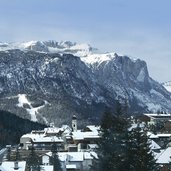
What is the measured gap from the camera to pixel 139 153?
108 feet

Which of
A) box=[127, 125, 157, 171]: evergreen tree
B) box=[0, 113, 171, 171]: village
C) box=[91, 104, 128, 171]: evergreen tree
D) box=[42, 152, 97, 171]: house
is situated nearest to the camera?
box=[127, 125, 157, 171]: evergreen tree

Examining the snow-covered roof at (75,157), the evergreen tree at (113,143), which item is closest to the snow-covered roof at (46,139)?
the snow-covered roof at (75,157)

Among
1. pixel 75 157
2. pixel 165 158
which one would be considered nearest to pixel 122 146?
pixel 165 158

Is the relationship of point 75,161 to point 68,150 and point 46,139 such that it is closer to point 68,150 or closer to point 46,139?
point 68,150

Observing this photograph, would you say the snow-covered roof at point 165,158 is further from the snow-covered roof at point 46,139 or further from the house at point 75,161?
the snow-covered roof at point 46,139

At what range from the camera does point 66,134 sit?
177 metres

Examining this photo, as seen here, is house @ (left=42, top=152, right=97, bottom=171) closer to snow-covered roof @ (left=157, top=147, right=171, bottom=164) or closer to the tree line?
snow-covered roof @ (left=157, top=147, right=171, bottom=164)

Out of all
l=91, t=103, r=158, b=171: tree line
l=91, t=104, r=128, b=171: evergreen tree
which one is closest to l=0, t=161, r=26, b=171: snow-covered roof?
l=91, t=104, r=128, b=171: evergreen tree

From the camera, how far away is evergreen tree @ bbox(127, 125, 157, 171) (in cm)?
3262

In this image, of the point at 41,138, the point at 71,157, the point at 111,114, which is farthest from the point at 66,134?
the point at 111,114

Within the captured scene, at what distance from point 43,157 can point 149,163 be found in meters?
94.2

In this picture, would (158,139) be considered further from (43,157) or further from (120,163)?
(120,163)

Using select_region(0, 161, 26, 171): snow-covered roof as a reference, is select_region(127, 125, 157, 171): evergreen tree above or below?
above

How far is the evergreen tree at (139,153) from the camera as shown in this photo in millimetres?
32625
